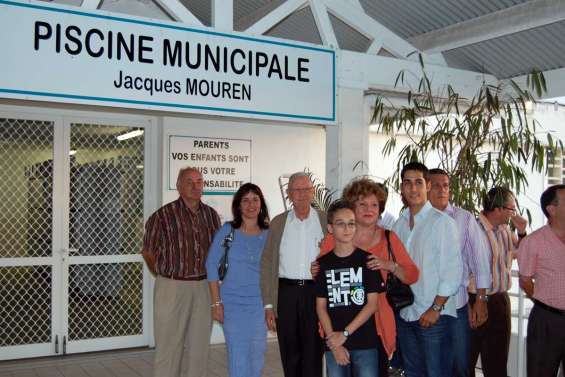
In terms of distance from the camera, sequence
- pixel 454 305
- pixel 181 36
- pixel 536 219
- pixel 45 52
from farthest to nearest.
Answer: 1. pixel 536 219
2. pixel 181 36
3. pixel 45 52
4. pixel 454 305

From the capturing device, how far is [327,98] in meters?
4.70

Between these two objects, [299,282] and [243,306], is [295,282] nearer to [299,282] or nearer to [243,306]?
[299,282]

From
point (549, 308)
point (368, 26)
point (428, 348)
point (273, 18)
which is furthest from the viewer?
point (368, 26)

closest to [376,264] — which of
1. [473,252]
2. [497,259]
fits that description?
[473,252]

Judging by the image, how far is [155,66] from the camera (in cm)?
408

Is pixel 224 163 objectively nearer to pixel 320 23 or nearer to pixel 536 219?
pixel 320 23

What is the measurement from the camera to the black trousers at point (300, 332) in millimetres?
3523

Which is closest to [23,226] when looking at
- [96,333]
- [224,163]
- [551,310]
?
[96,333]

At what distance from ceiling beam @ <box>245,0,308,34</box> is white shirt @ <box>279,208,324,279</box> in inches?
61.5

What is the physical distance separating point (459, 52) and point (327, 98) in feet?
5.32

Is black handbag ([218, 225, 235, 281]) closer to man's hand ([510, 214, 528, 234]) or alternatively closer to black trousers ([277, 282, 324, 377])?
black trousers ([277, 282, 324, 377])

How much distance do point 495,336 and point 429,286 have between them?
1.16m

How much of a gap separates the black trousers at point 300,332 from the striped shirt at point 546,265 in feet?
3.94

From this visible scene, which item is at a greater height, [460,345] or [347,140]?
[347,140]
